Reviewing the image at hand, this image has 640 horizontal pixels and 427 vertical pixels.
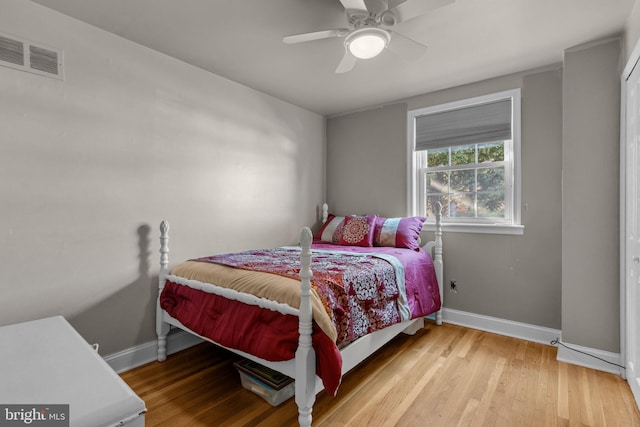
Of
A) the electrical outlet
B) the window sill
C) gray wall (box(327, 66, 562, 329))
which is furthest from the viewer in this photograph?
the electrical outlet

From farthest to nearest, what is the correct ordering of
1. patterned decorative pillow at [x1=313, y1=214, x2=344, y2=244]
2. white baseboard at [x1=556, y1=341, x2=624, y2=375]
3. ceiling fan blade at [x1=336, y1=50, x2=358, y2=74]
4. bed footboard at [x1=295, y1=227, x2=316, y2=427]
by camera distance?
patterned decorative pillow at [x1=313, y1=214, x2=344, y2=244] → white baseboard at [x1=556, y1=341, x2=624, y2=375] → ceiling fan blade at [x1=336, y1=50, x2=358, y2=74] → bed footboard at [x1=295, y1=227, x2=316, y2=427]

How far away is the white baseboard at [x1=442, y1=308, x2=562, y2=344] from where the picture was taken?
2684mm

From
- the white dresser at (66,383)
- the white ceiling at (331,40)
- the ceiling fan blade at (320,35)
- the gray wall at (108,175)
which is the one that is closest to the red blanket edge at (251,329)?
the gray wall at (108,175)

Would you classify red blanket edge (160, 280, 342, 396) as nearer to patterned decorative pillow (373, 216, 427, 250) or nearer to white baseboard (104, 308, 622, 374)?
white baseboard (104, 308, 622, 374)

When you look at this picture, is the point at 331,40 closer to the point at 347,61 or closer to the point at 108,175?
the point at 347,61

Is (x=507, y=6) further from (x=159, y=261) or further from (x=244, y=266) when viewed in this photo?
(x=159, y=261)

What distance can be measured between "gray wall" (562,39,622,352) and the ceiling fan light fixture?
1616mm

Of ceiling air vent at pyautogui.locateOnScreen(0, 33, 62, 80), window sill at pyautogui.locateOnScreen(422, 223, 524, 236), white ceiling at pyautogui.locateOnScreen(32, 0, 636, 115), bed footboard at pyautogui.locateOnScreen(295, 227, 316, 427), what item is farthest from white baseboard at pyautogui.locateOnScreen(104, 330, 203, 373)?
window sill at pyautogui.locateOnScreen(422, 223, 524, 236)

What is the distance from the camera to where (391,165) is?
3.58 meters

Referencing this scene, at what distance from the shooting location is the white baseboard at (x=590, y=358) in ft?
7.26

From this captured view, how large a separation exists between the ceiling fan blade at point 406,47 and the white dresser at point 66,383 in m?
2.05

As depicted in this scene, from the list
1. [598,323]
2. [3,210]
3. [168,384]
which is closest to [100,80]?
[3,210]

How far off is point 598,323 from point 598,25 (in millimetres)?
2028

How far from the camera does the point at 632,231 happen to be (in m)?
1.95
